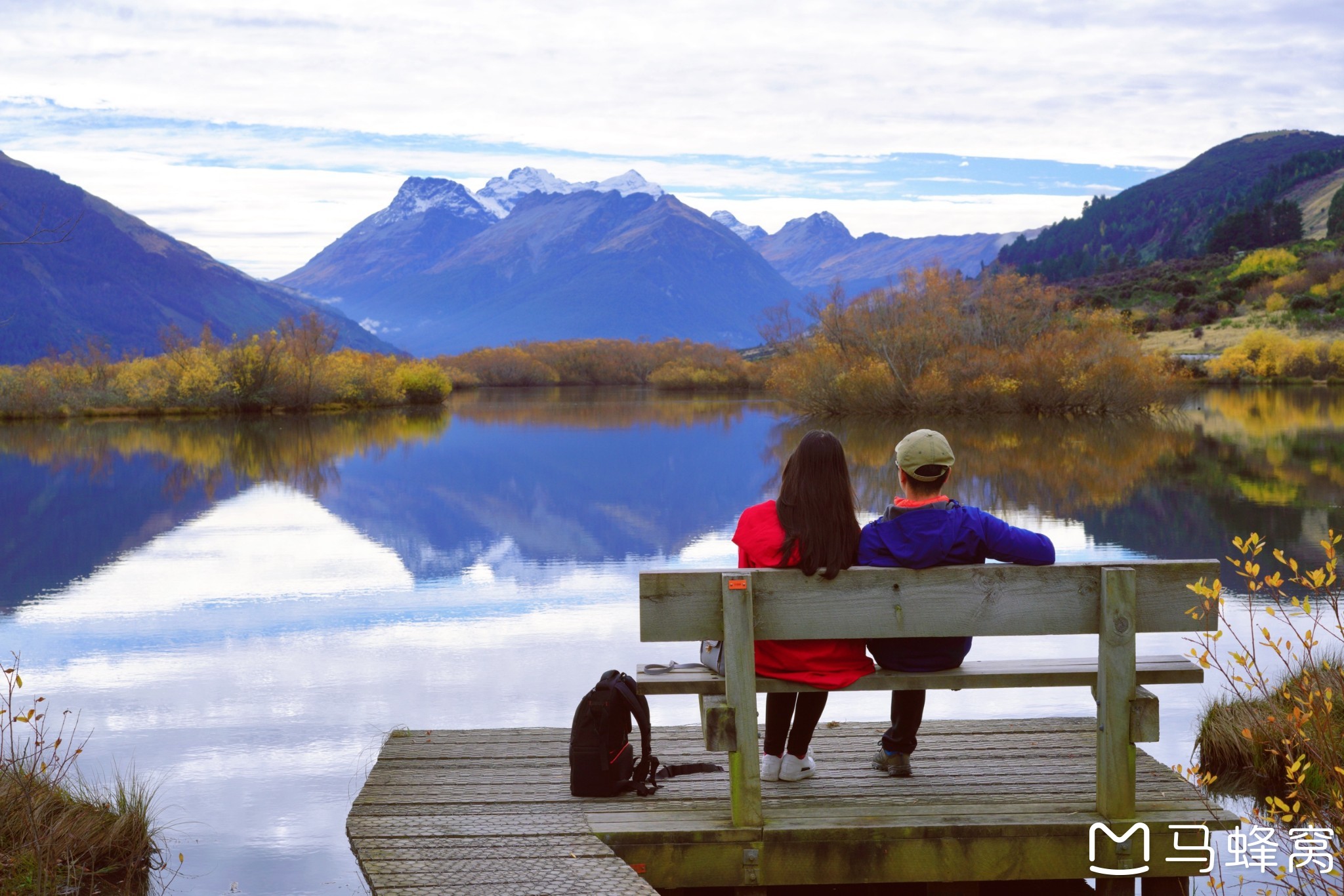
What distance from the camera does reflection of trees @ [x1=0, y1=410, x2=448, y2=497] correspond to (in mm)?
21094

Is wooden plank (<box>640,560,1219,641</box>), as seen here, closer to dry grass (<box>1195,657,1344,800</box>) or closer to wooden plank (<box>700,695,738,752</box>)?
wooden plank (<box>700,695,738,752</box>)

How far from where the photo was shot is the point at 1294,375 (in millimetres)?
46344

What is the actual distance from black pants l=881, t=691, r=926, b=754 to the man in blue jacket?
0.27m

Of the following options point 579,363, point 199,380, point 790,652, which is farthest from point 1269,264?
point 790,652

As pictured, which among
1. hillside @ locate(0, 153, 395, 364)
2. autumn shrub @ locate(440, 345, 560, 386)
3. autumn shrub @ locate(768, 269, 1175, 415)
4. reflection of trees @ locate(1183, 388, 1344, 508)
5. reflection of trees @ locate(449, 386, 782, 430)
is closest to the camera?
reflection of trees @ locate(1183, 388, 1344, 508)

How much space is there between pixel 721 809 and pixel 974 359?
29.3 metres

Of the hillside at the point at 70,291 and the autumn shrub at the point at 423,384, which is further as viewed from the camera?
the hillside at the point at 70,291

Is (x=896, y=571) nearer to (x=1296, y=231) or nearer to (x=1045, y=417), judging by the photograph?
(x=1045, y=417)

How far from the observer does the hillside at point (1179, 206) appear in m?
130

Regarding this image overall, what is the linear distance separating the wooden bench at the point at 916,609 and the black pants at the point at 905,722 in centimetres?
62

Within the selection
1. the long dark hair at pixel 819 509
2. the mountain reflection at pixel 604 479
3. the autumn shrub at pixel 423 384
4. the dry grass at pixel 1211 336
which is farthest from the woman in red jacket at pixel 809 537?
the dry grass at pixel 1211 336

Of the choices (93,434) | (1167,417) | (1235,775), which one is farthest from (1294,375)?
(1235,775)

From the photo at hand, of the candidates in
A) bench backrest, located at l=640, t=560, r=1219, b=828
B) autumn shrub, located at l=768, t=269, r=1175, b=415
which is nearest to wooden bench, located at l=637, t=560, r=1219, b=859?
bench backrest, located at l=640, t=560, r=1219, b=828

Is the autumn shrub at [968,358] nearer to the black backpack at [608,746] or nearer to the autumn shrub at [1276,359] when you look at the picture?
the autumn shrub at [1276,359]
